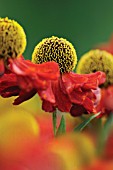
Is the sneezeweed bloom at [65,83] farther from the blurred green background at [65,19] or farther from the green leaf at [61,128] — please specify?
the blurred green background at [65,19]

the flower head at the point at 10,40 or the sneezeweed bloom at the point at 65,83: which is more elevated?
the flower head at the point at 10,40

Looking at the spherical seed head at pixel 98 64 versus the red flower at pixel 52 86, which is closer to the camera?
the red flower at pixel 52 86

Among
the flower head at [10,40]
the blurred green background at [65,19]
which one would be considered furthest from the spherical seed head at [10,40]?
the blurred green background at [65,19]

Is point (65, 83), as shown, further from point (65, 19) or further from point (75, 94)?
point (65, 19)

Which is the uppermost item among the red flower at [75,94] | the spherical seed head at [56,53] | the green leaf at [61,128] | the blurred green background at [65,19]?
the blurred green background at [65,19]

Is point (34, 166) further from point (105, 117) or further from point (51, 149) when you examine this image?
point (105, 117)

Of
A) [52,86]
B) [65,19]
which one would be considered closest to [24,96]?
[52,86]

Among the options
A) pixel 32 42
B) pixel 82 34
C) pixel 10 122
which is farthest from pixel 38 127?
pixel 82 34
